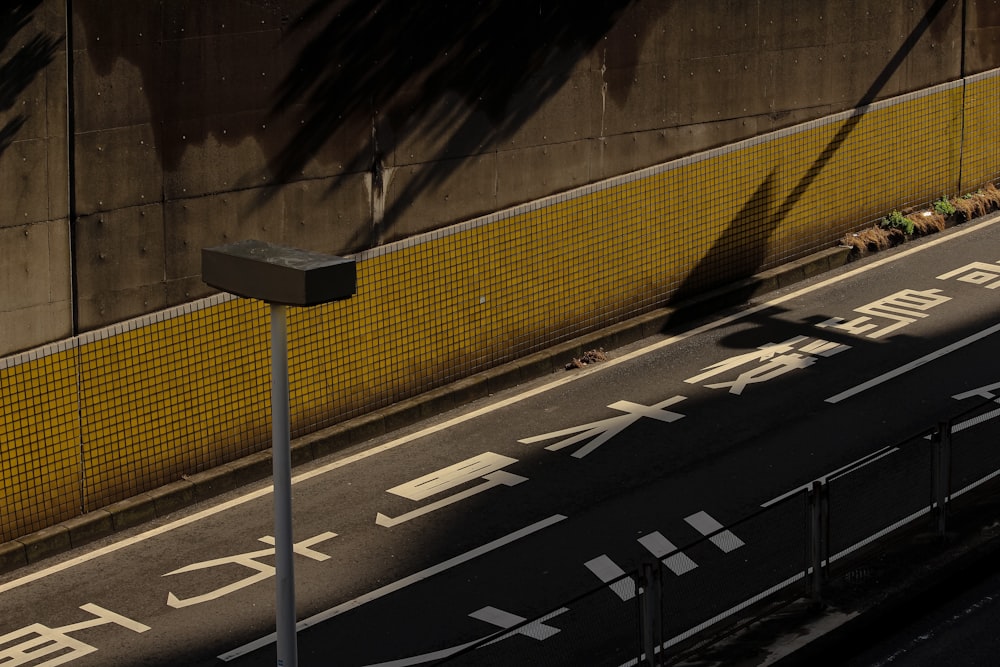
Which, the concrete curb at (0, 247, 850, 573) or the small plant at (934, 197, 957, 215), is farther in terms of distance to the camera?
the small plant at (934, 197, 957, 215)

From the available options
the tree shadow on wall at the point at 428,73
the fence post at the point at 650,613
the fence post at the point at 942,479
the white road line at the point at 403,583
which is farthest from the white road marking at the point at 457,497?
the fence post at the point at 650,613

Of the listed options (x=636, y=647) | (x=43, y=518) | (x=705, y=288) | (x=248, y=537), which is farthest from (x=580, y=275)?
(x=636, y=647)

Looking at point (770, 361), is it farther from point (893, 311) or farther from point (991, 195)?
point (991, 195)

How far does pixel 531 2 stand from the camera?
18.4 metres

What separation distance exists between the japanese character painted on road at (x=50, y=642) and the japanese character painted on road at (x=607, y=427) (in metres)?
5.04

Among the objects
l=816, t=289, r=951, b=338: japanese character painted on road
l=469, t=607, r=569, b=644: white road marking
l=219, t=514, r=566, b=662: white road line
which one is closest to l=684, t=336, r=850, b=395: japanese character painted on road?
l=816, t=289, r=951, b=338: japanese character painted on road

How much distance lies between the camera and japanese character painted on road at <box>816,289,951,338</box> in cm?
2031

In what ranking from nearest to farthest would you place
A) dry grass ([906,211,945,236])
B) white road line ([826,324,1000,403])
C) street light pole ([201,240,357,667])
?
street light pole ([201,240,357,667])
white road line ([826,324,1000,403])
dry grass ([906,211,945,236])

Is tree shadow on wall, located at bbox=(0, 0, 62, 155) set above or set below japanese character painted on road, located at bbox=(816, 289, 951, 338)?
above

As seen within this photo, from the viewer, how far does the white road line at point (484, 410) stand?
1542 centimetres

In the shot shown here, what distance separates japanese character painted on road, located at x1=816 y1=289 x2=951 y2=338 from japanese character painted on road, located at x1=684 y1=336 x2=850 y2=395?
2.02ft

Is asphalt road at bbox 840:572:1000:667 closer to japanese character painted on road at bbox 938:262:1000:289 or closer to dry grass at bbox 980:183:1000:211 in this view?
japanese character painted on road at bbox 938:262:1000:289

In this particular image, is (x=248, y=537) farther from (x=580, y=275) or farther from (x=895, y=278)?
(x=895, y=278)

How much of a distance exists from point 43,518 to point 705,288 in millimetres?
9161
